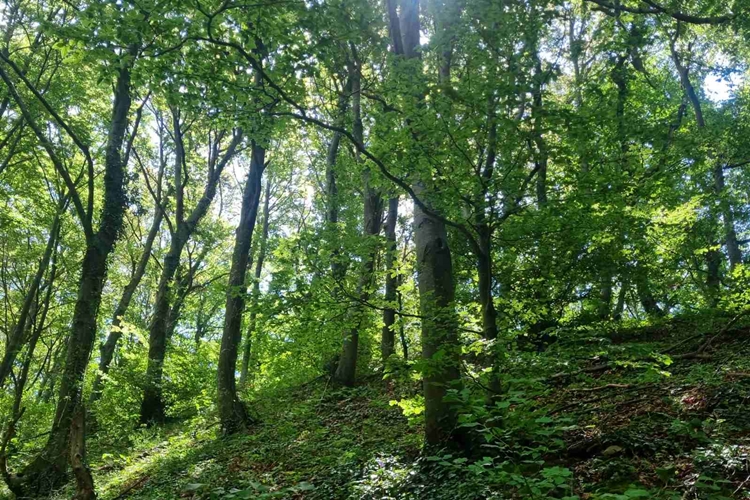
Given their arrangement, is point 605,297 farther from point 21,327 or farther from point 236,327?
point 21,327

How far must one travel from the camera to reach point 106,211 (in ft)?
27.3

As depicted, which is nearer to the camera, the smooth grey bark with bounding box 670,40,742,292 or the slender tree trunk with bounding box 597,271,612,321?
the slender tree trunk with bounding box 597,271,612,321

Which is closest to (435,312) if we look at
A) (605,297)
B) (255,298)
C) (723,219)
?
A: (255,298)

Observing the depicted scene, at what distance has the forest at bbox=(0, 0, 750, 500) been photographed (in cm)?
420

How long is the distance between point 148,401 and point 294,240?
1039cm

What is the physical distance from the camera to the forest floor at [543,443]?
344 cm

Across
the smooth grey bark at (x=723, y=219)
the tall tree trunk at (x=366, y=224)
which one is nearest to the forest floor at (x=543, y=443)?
the tall tree trunk at (x=366, y=224)

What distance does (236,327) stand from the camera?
9766 millimetres

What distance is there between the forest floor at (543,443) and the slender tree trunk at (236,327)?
0.48 meters

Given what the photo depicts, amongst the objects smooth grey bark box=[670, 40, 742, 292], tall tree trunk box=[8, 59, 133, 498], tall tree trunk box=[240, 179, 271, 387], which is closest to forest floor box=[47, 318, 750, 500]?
tall tree trunk box=[8, 59, 133, 498]

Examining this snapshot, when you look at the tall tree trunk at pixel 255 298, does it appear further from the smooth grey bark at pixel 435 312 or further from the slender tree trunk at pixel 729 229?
the slender tree trunk at pixel 729 229

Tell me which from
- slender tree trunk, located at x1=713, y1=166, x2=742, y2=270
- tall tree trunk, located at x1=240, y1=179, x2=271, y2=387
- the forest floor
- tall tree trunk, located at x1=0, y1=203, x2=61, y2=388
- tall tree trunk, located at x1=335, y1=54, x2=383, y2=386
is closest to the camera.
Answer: the forest floor

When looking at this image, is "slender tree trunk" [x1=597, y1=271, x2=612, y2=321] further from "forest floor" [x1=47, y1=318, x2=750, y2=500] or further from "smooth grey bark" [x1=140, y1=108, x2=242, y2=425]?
"smooth grey bark" [x1=140, y1=108, x2=242, y2=425]

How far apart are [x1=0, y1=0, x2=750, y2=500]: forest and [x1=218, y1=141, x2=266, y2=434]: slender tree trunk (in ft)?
0.19
